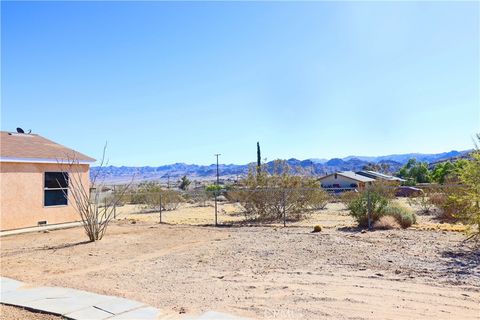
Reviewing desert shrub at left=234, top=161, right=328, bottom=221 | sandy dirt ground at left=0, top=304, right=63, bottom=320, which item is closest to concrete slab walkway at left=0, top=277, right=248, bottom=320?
sandy dirt ground at left=0, top=304, right=63, bottom=320

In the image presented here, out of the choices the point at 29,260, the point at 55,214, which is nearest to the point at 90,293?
the point at 29,260

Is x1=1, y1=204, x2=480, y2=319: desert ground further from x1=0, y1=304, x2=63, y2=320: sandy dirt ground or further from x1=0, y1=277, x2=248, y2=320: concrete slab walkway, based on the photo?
x1=0, y1=304, x2=63, y2=320: sandy dirt ground

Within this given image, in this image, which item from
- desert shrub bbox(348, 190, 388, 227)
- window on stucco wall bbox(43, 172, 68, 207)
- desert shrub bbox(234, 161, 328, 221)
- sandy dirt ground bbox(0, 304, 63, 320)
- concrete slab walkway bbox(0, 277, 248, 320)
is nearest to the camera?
concrete slab walkway bbox(0, 277, 248, 320)

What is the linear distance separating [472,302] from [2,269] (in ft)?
30.6

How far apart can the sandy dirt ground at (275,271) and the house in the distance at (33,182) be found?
2.72 metres

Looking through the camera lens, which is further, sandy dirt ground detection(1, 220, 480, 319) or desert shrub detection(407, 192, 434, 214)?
desert shrub detection(407, 192, 434, 214)

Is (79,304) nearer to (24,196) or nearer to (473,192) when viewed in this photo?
(473,192)

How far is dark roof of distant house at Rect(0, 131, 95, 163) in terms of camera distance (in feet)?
56.3

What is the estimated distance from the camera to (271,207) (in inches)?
787

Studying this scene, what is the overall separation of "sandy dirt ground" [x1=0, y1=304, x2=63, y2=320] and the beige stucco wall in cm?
1106

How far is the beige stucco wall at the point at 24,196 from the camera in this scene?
16734mm

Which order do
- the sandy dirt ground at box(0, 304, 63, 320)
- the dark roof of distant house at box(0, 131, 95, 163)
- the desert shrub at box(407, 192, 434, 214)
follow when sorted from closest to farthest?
the sandy dirt ground at box(0, 304, 63, 320)
the dark roof of distant house at box(0, 131, 95, 163)
the desert shrub at box(407, 192, 434, 214)

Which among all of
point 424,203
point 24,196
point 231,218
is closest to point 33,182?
point 24,196

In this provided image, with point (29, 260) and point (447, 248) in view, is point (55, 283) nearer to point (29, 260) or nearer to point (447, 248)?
point (29, 260)
